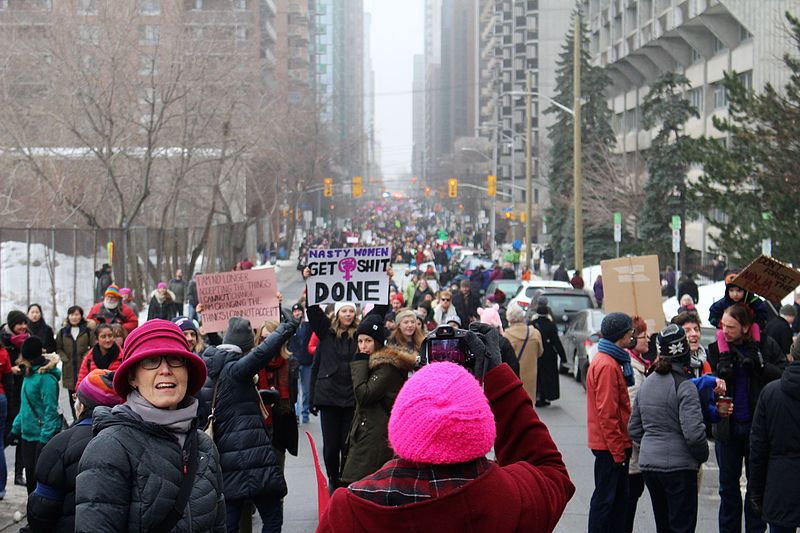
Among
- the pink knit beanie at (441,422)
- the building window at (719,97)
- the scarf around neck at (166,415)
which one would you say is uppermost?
the building window at (719,97)

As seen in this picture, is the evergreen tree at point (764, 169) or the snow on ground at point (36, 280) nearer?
the evergreen tree at point (764, 169)

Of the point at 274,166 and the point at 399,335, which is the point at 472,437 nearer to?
the point at 399,335

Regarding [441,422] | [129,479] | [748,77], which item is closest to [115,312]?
[129,479]

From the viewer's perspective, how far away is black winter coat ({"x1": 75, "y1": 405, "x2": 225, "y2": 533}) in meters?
4.06

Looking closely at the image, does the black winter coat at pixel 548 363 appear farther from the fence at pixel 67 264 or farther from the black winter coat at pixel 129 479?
the fence at pixel 67 264

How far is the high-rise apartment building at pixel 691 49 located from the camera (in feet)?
152

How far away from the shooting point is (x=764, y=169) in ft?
93.5

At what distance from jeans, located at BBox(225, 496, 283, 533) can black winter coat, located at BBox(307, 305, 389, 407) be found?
2324 millimetres

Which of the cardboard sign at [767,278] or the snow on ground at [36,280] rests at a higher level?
the cardboard sign at [767,278]

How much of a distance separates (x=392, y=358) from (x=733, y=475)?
8.25 ft

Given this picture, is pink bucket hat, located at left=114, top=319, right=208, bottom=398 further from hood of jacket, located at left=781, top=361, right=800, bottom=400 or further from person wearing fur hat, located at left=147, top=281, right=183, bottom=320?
person wearing fur hat, located at left=147, top=281, right=183, bottom=320

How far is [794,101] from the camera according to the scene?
28094mm

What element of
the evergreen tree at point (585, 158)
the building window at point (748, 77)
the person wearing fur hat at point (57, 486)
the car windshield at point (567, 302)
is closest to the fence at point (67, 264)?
the car windshield at point (567, 302)

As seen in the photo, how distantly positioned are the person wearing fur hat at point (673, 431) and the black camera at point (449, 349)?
168 inches
